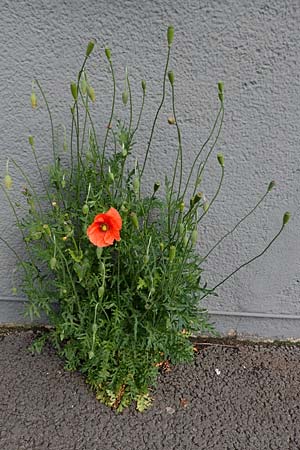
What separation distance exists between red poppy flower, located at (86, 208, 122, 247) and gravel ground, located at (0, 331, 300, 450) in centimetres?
89

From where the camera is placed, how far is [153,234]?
5.80 feet

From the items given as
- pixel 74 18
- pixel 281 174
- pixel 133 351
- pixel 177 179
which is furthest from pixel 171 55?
pixel 133 351

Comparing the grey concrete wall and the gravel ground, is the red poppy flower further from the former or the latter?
the gravel ground

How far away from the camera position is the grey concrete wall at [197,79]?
1596 mm

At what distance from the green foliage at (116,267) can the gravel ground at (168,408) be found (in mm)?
96

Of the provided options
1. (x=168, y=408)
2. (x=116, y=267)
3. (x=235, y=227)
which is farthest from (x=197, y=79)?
(x=168, y=408)

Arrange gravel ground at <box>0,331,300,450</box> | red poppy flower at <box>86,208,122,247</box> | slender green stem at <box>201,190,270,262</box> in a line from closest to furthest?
red poppy flower at <box>86,208,122,247</box> < gravel ground at <box>0,331,300,450</box> < slender green stem at <box>201,190,270,262</box>

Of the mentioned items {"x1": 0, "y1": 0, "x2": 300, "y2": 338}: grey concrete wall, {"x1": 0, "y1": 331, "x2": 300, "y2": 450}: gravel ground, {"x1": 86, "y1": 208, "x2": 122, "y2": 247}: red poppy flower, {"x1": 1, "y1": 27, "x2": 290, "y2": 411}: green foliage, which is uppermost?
{"x1": 0, "y1": 0, "x2": 300, "y2": 338}: grey concrete wall

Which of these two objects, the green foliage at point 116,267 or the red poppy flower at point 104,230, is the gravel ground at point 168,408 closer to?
the green foliage at point 116,267

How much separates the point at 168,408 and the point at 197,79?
1417 mm

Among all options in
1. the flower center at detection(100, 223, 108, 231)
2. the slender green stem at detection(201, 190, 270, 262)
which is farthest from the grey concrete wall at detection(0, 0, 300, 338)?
the flower center at detection(100, 223, 108, 231)

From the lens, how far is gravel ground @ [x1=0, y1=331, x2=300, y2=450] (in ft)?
6.02

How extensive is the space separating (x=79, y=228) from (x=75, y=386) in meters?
0.75

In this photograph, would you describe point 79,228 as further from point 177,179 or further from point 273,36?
point 273,36
